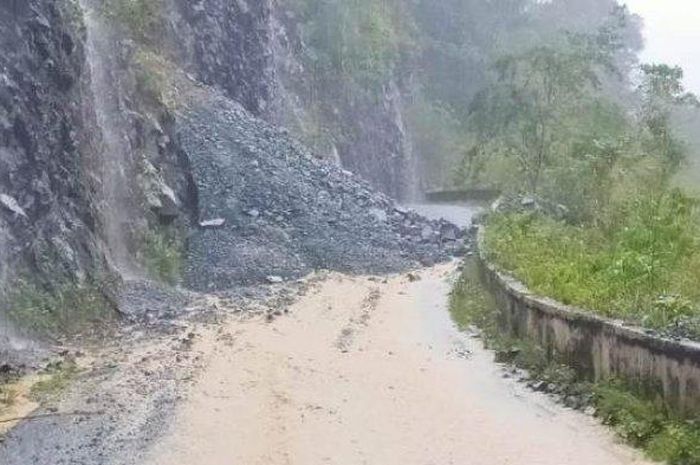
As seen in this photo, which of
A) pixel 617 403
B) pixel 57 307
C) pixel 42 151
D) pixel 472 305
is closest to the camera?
pixel 617 403

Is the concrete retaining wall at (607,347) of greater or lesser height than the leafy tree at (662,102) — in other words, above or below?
below

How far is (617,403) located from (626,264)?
2736 mm

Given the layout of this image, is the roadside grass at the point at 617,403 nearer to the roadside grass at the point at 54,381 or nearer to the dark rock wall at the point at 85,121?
the roadside grass at the point at 54,381

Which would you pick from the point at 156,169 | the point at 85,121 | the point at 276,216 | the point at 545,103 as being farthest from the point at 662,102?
the point at 85,121

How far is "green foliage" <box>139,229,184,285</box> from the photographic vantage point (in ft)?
65.1

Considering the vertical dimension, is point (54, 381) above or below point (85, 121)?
below

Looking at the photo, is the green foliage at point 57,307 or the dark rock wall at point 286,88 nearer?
the green foliage at point 57,307

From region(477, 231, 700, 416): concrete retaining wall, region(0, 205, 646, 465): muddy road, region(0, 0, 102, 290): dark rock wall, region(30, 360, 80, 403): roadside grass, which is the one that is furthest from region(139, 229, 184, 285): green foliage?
region(477, 231, 700, 416): concrete retaining wall

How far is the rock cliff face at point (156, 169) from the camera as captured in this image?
1595cm

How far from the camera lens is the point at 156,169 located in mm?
22578

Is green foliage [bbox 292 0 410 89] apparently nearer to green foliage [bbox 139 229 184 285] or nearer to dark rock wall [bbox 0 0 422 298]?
dark rock wall [bbox 0 0 422 298]

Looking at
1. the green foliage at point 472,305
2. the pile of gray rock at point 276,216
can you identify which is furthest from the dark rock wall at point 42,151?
the green foliage at point 472,305

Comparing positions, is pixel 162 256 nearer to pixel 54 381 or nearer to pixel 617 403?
pixel 54 381

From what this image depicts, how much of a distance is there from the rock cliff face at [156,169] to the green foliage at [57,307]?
0.46 ft
